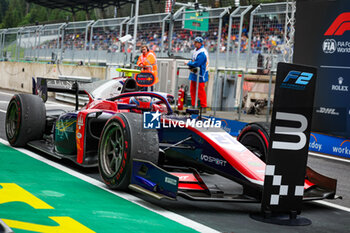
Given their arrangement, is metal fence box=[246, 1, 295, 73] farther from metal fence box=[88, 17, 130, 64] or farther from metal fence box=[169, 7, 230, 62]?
metal fence box=[88, 17, 130, 64]

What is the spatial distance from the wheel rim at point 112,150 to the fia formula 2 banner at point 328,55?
247 inches

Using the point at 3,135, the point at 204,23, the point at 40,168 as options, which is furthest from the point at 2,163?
the point at 204,23

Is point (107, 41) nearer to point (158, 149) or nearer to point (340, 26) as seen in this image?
point (340, 26)

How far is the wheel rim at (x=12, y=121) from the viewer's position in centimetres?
774

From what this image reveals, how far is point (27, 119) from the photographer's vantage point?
24.5 ft

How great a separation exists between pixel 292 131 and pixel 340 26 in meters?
7.05

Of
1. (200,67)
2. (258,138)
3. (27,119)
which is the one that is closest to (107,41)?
(200,67)

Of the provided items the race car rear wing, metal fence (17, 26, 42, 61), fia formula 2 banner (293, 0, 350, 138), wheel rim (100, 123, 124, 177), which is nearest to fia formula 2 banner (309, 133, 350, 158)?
fia formula 2 banner (293, 0, 350, 138)

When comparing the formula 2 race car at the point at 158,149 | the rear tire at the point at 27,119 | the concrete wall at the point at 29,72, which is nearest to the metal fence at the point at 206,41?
the concrete wall at the point at 29,72

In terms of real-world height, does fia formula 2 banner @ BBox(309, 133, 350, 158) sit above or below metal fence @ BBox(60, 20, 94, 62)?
below

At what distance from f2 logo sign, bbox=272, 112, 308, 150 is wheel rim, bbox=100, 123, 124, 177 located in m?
1.63

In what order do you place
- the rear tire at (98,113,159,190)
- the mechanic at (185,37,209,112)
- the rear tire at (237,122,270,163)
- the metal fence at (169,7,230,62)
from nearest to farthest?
1. the rear tire at (98,113,159,190)
2. the rear tire at (237,122,270,163)
3. the mechanic at (185,37,209,112)
4. the metal fence at (169,7,230,62)

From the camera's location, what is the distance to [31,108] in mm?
7484

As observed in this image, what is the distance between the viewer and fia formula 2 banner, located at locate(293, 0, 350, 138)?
10680 millimetres
